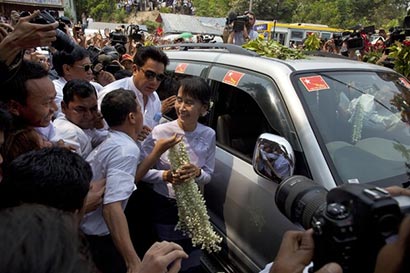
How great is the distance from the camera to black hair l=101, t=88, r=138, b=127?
6.34ft

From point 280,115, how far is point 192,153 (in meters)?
0.64

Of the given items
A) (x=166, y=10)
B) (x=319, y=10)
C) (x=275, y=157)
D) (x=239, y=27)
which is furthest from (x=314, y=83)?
(x=166, y=10)

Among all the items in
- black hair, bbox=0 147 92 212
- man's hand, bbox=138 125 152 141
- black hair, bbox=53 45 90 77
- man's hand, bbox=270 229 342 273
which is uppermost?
black hair, bbox=53 45 90 77

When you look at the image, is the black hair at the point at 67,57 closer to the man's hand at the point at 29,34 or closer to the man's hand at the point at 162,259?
the man's hand at the point at 29,34

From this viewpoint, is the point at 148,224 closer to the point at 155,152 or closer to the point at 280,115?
the point at 155,152

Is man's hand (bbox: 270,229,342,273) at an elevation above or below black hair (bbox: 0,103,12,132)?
below

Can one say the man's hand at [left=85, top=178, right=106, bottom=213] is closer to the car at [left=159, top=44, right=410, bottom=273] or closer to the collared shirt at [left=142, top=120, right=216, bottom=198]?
the collared shirt at [left=142, top=120, right=216, bottom=198]

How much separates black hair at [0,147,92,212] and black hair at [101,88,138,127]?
693 millimetres

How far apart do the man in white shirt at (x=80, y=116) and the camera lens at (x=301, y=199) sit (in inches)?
46.9

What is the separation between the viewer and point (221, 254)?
2.58 meters

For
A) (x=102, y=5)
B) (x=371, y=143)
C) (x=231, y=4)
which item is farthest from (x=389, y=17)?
(x=371, y=143)

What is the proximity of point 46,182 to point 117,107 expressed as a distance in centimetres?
82

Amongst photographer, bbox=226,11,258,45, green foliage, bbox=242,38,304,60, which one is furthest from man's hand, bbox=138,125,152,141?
photographer, bbox=226,11,258,45

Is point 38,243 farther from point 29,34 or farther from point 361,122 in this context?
point 361,122
